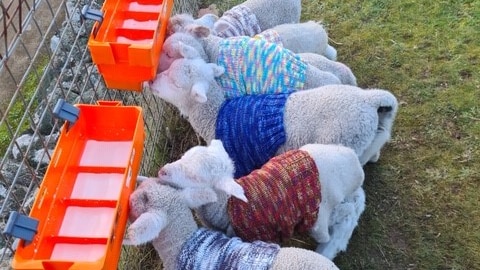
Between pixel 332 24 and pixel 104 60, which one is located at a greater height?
pixel 104 60

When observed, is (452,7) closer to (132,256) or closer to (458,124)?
(458,124)

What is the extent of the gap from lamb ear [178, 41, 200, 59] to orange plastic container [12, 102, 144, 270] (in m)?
0.84

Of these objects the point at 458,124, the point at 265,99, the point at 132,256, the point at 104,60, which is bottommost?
the point at 132,256

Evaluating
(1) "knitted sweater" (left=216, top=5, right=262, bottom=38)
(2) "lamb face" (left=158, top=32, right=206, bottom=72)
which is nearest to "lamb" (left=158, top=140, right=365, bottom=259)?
(2) "lamb face" (left=158, top=32, right=206, bottom=72)

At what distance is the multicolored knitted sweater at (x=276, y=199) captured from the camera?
354 centimetres

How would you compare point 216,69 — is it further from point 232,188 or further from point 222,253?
point 222,253

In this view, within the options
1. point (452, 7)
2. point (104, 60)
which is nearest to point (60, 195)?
point (104, 60)

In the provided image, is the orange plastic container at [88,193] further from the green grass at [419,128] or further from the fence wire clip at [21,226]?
the green grass at [419,128]

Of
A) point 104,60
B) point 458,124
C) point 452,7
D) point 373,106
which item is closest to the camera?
point 104,60

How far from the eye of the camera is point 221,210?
140 inches

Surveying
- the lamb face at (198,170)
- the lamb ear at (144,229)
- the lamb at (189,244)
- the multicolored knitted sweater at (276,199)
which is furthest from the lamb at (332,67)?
the lamb ear at (144,229)

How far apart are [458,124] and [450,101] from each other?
0.77 feet

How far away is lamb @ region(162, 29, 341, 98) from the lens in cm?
427

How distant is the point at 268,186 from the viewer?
3.55m
